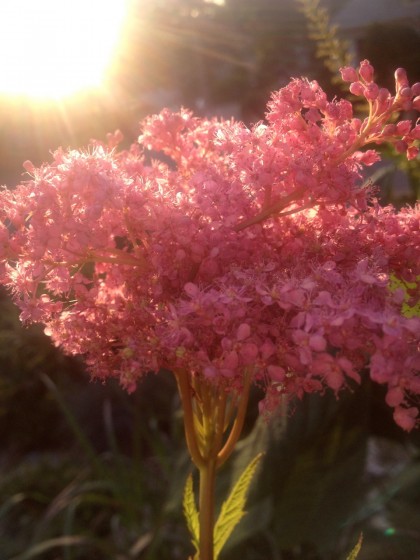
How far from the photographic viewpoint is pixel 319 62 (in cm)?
315

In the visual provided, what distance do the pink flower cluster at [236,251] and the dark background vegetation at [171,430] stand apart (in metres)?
0.21

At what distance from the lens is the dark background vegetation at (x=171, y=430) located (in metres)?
1.28

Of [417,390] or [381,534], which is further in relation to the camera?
[381,534]

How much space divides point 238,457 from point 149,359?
72 cm

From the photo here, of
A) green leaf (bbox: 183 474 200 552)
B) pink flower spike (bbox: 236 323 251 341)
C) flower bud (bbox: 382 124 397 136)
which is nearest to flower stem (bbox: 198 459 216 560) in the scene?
green leaf (bbox: 183 474 200 552)

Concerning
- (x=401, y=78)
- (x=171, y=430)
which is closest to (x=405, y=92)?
(x=401, y=78)

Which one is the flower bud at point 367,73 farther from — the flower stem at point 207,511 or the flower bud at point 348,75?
the flower stem at point 207,511

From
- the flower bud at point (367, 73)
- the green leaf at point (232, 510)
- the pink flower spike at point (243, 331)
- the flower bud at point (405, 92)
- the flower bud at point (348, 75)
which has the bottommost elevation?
the green leaf at point (232, 510)

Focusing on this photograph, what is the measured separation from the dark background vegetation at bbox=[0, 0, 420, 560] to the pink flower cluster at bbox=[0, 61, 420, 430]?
0.21 meters

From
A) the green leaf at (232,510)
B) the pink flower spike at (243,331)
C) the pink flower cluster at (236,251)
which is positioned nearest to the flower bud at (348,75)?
the pink flower cluster at (236,251)

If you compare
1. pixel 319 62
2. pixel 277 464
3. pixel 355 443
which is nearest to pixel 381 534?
pixel 355 443

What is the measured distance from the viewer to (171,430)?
8.96 ft

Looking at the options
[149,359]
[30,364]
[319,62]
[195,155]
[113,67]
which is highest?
[113,67]

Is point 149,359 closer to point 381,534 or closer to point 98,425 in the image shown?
point 381,534
